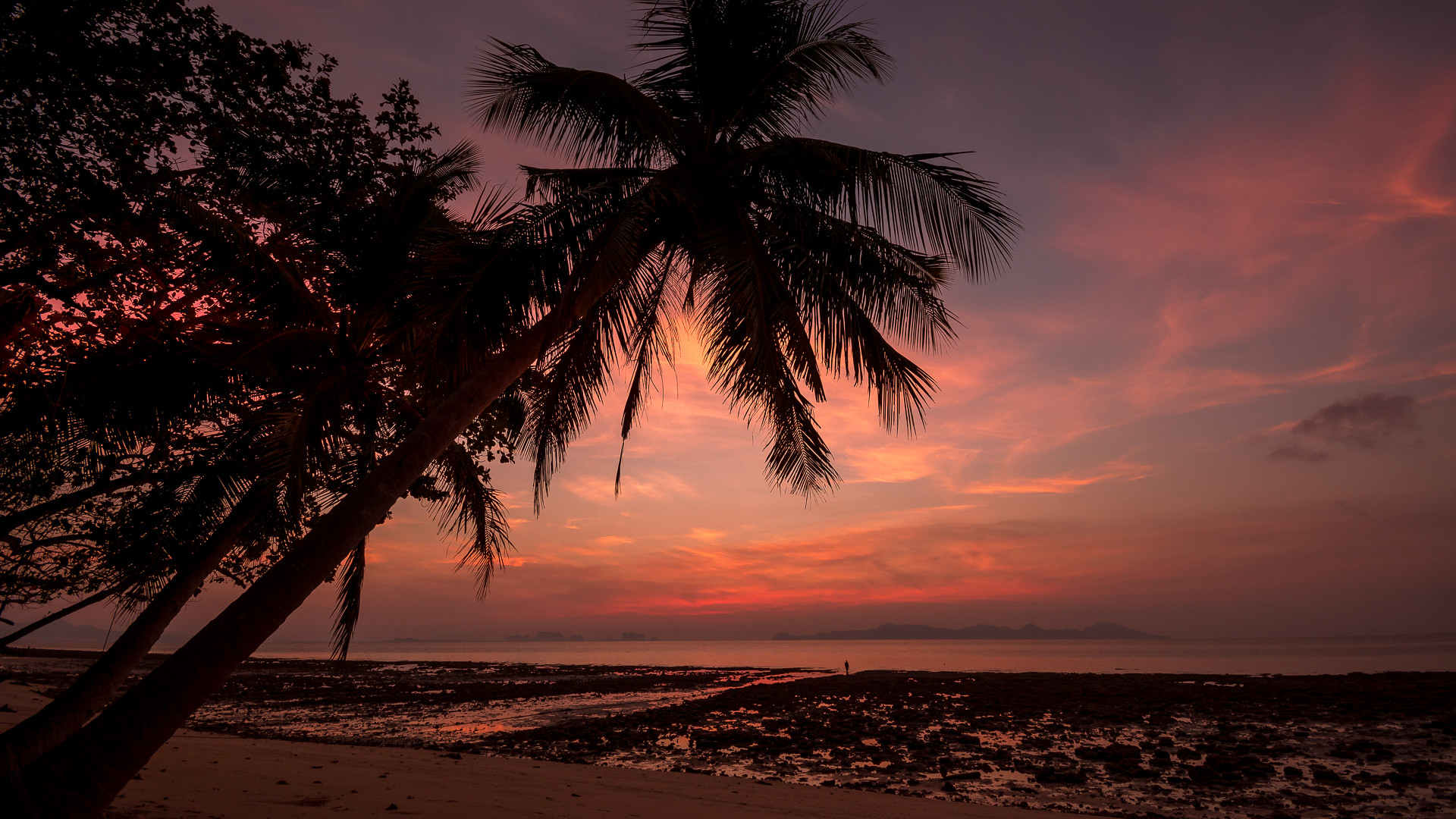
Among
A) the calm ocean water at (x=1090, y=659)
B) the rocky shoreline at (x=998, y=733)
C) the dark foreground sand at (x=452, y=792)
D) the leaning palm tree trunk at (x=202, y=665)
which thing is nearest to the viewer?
the leaning palm tree trunk at (x=202, y=665)

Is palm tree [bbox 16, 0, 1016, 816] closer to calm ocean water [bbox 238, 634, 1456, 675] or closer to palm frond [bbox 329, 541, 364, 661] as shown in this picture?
palm frond [bbox 329, 541, 364, 661]

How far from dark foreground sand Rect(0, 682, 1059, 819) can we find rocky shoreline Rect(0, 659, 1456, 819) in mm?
1482

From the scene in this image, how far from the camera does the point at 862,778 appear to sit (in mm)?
10680

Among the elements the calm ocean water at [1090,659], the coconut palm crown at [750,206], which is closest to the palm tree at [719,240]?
the coconut palm crown at [750,206]

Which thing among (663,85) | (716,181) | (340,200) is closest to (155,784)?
(340,200)

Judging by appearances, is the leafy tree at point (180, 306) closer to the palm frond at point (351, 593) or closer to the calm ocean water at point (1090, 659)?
the palm frond at point (351, 593)

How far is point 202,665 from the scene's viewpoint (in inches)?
144

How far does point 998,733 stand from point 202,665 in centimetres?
1592

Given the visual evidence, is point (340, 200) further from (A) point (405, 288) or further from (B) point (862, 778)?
(B) point (862, 778)

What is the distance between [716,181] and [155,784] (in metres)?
8.67

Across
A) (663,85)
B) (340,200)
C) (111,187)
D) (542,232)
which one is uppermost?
(663,85)

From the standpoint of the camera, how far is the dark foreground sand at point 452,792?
6.63 metres

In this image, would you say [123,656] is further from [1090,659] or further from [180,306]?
[1090,659]

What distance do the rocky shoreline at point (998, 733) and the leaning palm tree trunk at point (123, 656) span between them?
7.13 m
